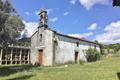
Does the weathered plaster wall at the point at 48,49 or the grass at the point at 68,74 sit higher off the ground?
the weathered plaster wall at the point at 48,49

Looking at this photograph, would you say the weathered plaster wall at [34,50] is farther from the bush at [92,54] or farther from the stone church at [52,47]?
the bush at [92,54]

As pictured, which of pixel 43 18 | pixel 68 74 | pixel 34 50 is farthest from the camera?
pixel 34 50

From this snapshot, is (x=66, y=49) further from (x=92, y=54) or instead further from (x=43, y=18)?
(x=92, y=54)

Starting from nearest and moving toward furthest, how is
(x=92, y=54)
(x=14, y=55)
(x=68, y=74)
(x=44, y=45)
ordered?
1. (x=68, y=74)
2. (x=44, y=45)
3. (x=92, y=54)
4. (x=14, y=55)

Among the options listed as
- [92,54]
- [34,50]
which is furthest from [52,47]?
[92,54]

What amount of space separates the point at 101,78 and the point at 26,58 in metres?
35.2

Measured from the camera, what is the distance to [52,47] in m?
36.6

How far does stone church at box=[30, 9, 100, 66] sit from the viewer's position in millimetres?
36750

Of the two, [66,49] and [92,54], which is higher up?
[66,49]

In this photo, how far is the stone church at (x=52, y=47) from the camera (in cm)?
3675

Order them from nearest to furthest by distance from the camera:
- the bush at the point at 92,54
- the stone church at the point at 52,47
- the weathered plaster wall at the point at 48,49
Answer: the weathered plaster wall at the point at 48,49 → the stone church at the point at 52,47 → the bush at the point at 92,54

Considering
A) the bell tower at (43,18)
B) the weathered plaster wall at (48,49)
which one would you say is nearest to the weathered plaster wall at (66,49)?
the weathered plaster wall at (48,49)

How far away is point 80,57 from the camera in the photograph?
4225 cm

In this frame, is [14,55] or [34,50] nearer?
[34,50]
